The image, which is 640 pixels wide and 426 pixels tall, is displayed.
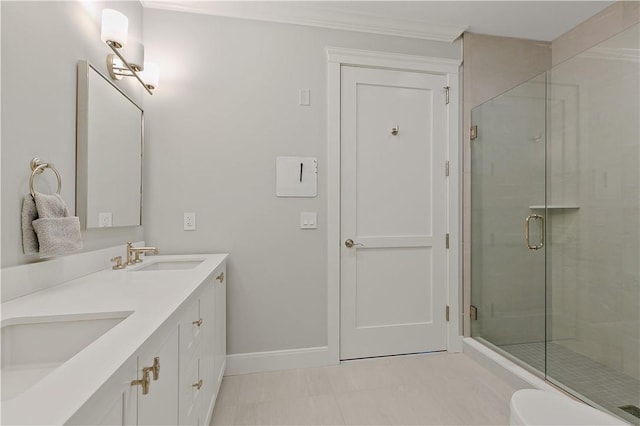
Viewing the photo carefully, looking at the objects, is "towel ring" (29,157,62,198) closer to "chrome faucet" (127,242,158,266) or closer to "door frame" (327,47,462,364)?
"chrome faucet" (127,242,158,266)

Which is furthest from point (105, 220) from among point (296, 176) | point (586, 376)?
point (586, 376)

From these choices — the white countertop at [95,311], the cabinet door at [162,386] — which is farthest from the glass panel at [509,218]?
the cabinet door at [162,386]

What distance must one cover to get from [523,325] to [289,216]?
1960mm

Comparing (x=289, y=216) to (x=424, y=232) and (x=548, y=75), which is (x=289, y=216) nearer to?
(x=424, y=232)

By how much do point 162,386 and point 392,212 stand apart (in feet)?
6.26

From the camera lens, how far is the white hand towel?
108 cm

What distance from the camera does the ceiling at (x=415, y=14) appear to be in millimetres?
2104

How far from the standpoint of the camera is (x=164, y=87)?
2074 mm

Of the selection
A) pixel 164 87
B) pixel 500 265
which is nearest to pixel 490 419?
pixel 500 265

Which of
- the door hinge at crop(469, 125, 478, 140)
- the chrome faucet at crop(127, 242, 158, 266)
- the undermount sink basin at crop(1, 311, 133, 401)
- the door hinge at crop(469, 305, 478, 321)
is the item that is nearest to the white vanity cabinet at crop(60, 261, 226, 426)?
the undermount sink basin at crop(1, 311, 133, 401)

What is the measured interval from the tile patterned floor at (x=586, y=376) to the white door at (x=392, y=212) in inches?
24.5

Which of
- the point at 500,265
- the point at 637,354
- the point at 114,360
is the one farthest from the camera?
the point at 500,265

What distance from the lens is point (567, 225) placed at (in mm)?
2201

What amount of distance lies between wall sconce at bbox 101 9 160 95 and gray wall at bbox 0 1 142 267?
0.09 metres
